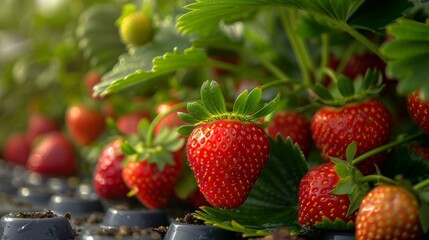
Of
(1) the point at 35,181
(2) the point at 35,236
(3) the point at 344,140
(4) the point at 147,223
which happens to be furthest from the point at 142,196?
(1) the point at 35,181

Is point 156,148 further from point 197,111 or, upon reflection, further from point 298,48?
point 298,48

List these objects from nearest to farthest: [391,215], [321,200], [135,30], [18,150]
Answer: [391,215]
[321,200]
[135,30]
[18,150]

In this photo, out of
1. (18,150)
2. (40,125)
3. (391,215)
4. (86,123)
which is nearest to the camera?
(391,215)

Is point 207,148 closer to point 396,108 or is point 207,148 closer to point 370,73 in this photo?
point 370,73

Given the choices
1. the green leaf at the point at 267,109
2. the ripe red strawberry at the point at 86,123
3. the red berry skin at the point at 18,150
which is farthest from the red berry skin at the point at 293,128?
the red berry skin at the point at 18,150

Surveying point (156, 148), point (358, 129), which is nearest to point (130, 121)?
point (156, 148)

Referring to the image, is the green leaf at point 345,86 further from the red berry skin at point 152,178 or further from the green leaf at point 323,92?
the red berry skin at point 152,178
